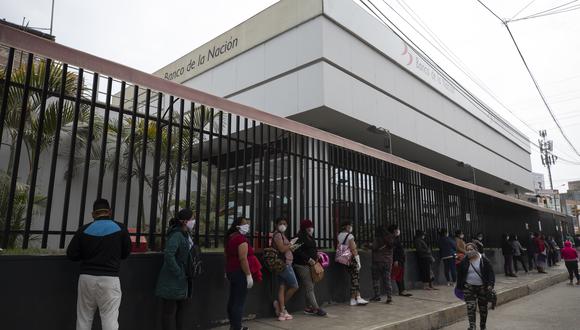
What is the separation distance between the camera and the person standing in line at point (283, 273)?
6.61m

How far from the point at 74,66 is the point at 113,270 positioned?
2.46 m

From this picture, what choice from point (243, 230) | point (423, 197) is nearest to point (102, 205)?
point (243, 230)

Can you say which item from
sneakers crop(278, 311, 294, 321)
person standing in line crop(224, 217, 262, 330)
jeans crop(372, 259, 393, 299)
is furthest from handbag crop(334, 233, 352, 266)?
person standing in line crop(224, 217, 262, 330)

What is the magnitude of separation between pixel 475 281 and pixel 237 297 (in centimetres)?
391

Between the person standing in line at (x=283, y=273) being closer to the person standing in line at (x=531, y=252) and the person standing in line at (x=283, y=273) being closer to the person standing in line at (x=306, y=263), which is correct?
the person standing in line at (x=306, y=263)

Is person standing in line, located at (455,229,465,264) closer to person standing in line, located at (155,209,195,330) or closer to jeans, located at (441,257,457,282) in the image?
jeans, located at (441,257,457,282)

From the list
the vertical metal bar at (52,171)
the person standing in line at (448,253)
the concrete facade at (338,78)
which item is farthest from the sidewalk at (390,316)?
the concrete facade at (338,78)

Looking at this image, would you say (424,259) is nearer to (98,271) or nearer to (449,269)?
(449,269)

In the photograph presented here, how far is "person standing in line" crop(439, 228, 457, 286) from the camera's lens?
39.3 ft

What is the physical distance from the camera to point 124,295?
4965mm

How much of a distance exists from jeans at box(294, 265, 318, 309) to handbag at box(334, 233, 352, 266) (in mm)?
1201

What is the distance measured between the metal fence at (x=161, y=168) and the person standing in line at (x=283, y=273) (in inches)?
24.1

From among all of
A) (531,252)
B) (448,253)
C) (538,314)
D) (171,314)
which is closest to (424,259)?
(448,253)

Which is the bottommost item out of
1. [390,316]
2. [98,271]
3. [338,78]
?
[390,316]
